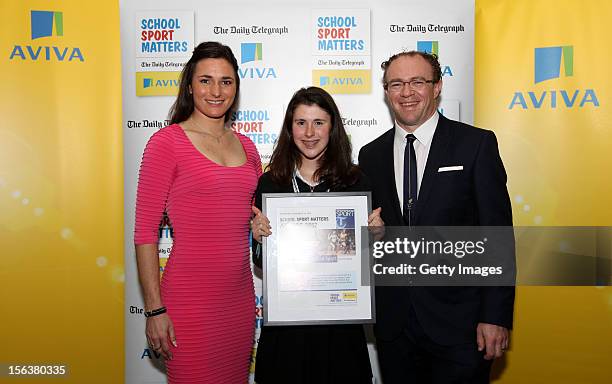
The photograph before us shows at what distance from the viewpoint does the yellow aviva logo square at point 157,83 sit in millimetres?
3814

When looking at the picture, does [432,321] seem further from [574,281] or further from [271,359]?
[574,281]

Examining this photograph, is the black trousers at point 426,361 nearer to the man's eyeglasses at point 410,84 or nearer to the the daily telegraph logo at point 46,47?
the man's eyeglasses at point 410,84

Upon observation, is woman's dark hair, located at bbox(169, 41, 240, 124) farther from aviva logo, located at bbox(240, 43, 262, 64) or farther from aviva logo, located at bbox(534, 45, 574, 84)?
aviva logo, located at bbox(534, 45, 574, 84)

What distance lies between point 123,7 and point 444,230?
2.97 meters

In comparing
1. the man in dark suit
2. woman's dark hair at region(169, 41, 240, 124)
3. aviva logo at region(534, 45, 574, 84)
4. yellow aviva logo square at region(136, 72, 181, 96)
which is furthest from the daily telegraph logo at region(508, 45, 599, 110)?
yellow aviva logo square at region(136, 72, 181, 96)

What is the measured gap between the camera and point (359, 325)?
244 cm

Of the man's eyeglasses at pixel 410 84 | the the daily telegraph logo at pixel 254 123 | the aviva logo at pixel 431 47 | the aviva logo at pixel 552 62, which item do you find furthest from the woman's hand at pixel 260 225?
the aviva logo at pixel 552 62

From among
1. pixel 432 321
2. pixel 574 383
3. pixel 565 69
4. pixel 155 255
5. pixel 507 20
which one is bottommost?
pixel 574 383

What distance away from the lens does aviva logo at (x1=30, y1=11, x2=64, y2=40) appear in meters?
3.81

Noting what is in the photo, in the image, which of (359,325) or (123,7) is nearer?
(359,325)

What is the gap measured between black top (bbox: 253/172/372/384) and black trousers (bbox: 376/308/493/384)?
190mm

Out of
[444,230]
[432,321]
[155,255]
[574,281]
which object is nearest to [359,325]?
[432,321]

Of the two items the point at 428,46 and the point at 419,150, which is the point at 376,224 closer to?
the point at 419,150

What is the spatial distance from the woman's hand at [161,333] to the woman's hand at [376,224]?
110 centimetres
